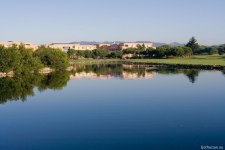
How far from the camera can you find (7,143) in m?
10.6

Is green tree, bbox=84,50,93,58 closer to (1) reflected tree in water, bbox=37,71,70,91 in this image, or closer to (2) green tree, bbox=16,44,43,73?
(2) green tree, bbox=16,44,43,73

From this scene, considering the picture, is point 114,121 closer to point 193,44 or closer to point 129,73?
point 129,73

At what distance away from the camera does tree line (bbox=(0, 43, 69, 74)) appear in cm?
3834

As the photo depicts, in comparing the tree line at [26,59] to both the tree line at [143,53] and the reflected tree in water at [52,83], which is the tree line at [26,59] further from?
the tree line at [143,53]

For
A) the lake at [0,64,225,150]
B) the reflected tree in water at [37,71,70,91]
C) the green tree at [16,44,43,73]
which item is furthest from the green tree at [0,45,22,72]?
the lake at [0,64,225,150]

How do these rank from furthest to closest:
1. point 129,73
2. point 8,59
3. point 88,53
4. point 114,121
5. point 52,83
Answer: point 88,53 < point 129,73 < point 8,59 < point 52,83 < point 114,121

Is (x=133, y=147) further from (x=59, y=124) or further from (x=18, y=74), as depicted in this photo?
(x=18, y=74)

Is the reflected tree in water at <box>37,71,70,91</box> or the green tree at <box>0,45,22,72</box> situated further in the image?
the green tree at <box>0,45,22,72</box>

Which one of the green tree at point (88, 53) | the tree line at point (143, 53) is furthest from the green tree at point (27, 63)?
the green tree at point (88, 53)

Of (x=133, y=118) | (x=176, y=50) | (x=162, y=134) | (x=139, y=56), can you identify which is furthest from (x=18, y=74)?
(x=139, y=56)

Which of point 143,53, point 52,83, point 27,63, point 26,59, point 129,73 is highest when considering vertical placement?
point 26,59

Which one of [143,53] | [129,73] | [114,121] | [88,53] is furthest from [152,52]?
[114,121]

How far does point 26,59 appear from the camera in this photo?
41.1 m

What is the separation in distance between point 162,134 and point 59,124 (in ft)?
16.0
